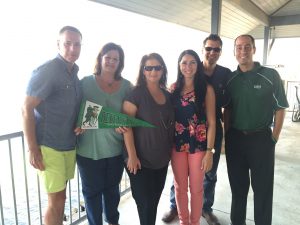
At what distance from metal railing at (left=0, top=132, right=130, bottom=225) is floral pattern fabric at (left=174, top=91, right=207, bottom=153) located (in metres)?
1.05

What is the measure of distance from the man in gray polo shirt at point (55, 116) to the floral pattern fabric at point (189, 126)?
2.33 feet

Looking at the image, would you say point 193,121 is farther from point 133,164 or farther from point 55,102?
point 55,102

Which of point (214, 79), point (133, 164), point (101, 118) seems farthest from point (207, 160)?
point (101, 118)

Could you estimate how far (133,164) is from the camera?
5.44 ft

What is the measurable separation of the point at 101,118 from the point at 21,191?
→ 119 inches

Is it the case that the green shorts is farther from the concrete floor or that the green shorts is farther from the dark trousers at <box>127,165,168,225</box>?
the concrete floor

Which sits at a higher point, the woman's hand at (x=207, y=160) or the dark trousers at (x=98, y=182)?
the woman's hand at (x=207, y=160)

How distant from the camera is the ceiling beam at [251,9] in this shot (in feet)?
18.3

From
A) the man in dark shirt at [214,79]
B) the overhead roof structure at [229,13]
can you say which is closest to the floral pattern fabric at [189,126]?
the man in dark shirt at [214,79]

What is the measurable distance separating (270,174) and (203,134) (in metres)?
0.61

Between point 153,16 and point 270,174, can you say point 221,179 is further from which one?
point 153,16

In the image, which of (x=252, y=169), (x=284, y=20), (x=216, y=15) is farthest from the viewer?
(x=284, y=20)

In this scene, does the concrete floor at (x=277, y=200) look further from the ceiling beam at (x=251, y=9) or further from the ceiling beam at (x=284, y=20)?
the ceiling beam at (x=284, y=20)

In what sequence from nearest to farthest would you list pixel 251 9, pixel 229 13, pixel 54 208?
pixel 54 208 < pixel 251 9 < pixel 229 13
